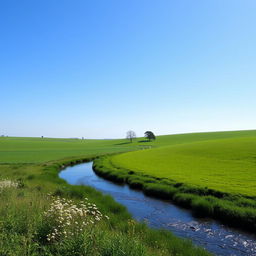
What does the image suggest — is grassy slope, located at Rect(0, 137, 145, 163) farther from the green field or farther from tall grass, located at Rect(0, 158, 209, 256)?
tall grass, located at Rect(0, 158, 209, 256)

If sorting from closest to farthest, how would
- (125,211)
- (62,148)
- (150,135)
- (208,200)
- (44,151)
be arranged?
(125,211) < (208,200) < (44,151) < (62,148) < (150,135)

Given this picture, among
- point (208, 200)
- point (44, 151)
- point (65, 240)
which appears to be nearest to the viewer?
point (65, 240)

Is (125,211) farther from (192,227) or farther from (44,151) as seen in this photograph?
(44,151)

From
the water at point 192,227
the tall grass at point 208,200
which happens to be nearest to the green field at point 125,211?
the tall grass at point 208,200

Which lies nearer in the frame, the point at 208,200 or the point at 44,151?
the point at 208,200

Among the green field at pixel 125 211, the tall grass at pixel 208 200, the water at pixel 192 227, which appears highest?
the green field at pixel 125 211

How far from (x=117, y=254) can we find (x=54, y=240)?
6.57 feet

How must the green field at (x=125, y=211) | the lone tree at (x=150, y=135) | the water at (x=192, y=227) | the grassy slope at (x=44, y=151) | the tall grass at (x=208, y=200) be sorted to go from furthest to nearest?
the lone tree at (x=150, y=135) < the grassy slope at (x=44, y=151) < the tall grass at (x=208, y=200) < the water at (x=192, y=227) < the green field at (x=125, y=211)

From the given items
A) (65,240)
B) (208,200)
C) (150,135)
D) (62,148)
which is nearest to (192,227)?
(208,200)

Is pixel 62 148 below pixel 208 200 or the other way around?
the other way around

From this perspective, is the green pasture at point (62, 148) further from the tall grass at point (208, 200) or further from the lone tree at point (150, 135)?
the tall grass at point (208, 200)

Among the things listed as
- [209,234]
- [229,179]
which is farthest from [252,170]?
[209,234]

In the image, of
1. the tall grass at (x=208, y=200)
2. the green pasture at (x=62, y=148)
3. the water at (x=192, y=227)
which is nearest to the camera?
the water at (x=192, y=227)

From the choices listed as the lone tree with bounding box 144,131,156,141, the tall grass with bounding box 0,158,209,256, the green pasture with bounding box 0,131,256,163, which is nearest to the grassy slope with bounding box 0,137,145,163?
the green pasture with bounding box 0,131,256,163
